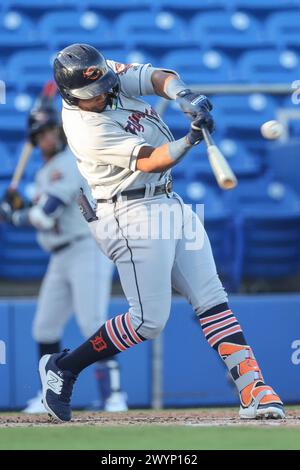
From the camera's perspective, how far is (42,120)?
725 centimetres

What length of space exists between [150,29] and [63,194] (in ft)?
9.67

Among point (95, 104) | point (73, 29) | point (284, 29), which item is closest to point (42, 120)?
point (73, 29)

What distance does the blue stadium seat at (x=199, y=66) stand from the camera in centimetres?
908

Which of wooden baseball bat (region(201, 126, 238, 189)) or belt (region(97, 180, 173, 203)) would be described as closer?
wooden baseball bat (region(201, 126, 238, 189))

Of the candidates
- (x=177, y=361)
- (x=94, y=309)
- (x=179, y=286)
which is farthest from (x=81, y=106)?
(x=177, y=361)

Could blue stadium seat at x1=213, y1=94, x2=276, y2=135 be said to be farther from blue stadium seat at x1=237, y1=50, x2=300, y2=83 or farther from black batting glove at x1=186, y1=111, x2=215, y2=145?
black batting glove at x1=186, y1=111, x2=215, y2=145

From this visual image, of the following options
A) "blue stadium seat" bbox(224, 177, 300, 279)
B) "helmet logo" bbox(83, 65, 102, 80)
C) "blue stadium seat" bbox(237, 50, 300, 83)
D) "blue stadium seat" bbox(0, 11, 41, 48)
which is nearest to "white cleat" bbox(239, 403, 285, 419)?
"helmet logo" bbox(83, 65, 102, 80)

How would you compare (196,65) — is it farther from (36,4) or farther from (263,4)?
(36,4)

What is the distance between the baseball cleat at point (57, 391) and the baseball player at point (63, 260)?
1974 mm

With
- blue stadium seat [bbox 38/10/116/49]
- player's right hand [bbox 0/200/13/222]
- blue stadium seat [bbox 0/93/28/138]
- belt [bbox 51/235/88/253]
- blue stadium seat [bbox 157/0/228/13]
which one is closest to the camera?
belt [bbox 51/235/88/253]

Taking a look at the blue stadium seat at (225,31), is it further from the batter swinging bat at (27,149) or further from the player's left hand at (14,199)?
the player's left hand at (14,199)

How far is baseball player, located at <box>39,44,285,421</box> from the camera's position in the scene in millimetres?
4746

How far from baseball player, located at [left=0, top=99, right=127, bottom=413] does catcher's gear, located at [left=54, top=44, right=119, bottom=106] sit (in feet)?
7.51

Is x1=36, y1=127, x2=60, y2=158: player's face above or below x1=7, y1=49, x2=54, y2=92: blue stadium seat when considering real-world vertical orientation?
below
